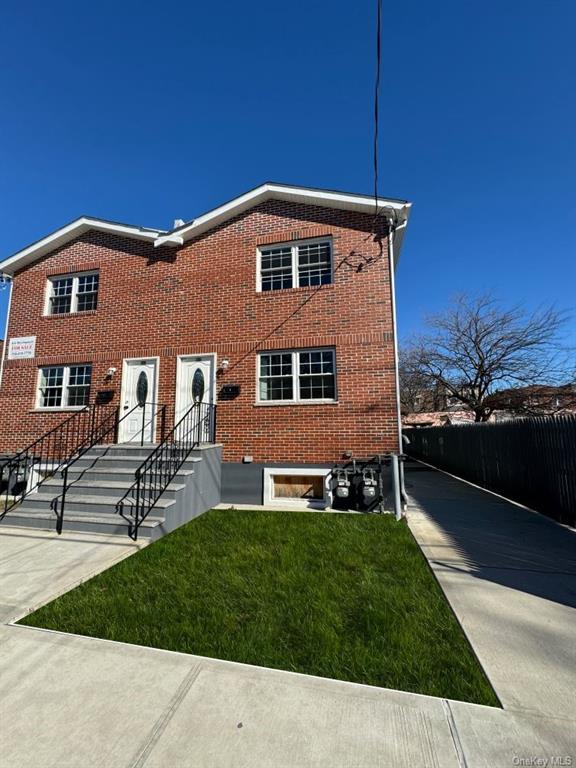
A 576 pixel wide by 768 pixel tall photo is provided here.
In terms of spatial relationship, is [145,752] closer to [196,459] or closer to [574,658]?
[574,658]

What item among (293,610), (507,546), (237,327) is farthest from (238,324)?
(507,546)

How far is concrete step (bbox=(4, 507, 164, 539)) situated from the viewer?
225 inches

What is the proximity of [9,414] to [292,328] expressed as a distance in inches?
337

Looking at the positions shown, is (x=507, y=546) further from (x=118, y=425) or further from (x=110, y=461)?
(x=118, y=425)

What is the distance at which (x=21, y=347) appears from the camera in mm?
10648

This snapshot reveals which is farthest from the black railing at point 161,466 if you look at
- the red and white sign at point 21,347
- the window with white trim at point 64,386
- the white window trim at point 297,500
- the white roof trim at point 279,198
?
the red and white sign at point 21,347

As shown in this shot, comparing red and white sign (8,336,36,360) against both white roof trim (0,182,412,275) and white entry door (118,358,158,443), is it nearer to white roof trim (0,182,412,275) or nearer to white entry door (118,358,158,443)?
white roof trim (0,182,412,275)

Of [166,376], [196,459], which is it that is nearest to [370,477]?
[196,459]

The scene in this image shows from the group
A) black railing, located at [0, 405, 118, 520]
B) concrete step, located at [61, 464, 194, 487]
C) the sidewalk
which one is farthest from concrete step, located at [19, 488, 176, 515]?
the sidewalk

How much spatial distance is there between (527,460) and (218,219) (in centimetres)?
981

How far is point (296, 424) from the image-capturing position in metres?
8.37

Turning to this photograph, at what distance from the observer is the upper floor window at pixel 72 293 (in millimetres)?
10656

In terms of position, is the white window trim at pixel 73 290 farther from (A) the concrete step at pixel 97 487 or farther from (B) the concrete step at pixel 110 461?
(A) the concrete step at pixel 97 487

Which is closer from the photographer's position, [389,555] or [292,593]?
[292,593]
